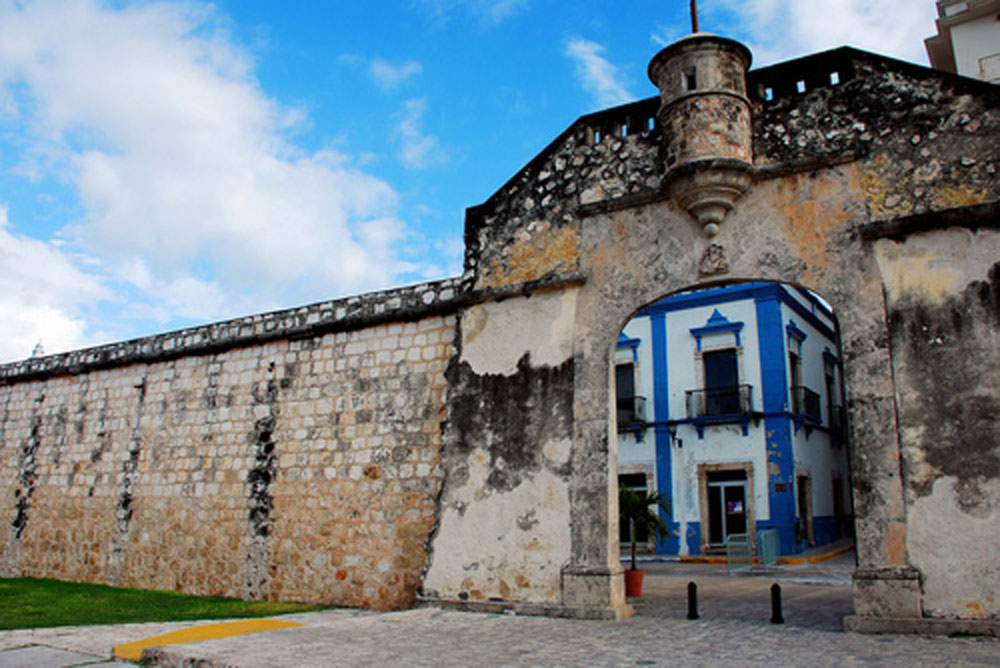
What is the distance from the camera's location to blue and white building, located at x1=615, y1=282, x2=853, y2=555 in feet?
54.6

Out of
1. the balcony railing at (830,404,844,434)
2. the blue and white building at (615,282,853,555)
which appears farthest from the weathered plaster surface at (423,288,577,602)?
the balcony railing at (830,404,844,434)

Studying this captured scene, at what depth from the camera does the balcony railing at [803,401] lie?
17.4 metres

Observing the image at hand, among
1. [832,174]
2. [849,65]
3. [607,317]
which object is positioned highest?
[849,65]

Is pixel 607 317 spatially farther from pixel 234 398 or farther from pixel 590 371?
pixel 234 398

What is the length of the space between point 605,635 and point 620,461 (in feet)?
41.1

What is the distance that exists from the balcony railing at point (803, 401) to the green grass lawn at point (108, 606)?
12.6 m

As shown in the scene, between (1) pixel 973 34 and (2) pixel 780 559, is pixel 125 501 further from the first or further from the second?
(1) pixel 973 34

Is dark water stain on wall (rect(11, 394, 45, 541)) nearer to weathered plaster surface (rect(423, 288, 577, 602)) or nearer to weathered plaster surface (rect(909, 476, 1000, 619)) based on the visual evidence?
weathered plaster surface (rect(423, 288, 577, 602))

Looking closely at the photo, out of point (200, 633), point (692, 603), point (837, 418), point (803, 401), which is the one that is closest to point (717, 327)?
point (803, 401)

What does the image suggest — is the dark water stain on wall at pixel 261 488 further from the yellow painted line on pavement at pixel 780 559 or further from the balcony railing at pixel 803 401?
the balcony railing at pixel 803 401

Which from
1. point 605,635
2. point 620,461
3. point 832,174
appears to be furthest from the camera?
point 620,461

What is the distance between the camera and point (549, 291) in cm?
821

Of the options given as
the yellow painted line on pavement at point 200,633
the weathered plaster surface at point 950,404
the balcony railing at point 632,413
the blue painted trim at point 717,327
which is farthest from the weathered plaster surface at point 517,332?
the blue painted trim at point 717,327

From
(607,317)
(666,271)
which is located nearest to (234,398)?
(607,317)
